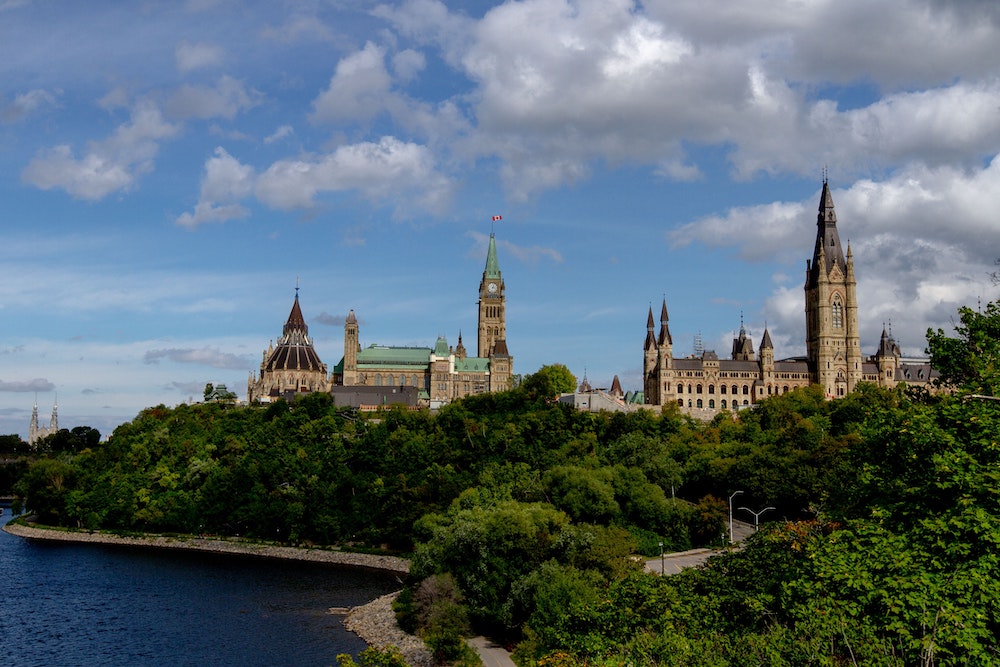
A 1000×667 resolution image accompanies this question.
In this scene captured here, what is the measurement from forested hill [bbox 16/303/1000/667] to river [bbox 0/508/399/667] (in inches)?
274

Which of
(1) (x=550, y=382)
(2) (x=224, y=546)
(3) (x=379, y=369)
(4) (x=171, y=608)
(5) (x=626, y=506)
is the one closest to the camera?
(4) (x=171, y=608)

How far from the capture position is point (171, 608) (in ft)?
195

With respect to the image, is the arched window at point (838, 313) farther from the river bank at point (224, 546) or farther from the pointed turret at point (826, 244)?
the river bank at point (224, 546)

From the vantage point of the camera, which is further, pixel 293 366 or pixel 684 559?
pixel 293 366

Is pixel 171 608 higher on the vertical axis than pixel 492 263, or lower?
lower

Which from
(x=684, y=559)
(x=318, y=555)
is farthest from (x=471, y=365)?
(x=684, y=559)

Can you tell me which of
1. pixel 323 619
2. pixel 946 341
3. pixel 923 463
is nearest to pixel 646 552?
pixel 323 619

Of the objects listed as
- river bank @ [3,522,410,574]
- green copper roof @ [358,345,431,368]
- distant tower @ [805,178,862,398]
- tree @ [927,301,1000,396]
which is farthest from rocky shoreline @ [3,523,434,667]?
distant tower @ [805,178,862,398]

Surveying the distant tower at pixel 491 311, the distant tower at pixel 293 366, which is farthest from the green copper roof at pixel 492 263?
the distant tower at pixel 293 366

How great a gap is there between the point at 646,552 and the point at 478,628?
19.1 meters

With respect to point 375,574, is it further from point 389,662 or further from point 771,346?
point 771,346

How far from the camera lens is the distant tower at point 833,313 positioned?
477 feet

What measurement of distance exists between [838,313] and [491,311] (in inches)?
→ 2643

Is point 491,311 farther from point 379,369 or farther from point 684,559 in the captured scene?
point 684,559
